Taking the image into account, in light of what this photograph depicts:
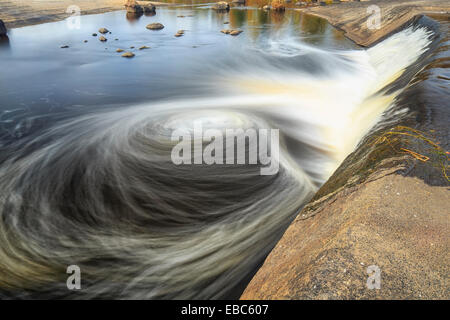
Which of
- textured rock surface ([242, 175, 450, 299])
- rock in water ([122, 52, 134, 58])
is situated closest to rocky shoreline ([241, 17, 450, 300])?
textured rock surface ([242, 175, 450, 299])

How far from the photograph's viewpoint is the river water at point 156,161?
13.2ft

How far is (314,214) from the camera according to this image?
392 cm

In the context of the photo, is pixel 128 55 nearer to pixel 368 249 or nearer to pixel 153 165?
pixel 153 165

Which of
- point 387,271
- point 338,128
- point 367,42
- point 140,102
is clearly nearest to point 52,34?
point 140,102

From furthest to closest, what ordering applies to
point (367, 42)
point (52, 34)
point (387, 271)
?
1. point (52, 34)
2. point (367, 42)
3. point (387, 271)

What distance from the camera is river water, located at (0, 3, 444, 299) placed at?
4.02m

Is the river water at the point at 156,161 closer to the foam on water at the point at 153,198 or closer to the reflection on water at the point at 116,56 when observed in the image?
the foam on water at the point at 153,198

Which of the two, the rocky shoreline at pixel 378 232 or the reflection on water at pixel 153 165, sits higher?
the rocky shoreline at pixel 378 232

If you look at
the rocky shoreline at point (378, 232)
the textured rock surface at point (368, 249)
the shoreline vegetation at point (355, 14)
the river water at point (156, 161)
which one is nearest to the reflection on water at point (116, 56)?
the river water at point (156, 161)

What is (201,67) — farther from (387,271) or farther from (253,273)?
(387,271)

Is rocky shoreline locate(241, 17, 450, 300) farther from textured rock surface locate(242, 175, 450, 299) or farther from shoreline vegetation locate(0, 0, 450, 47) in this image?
shoreline vegetation locate(0, 0, 450, 47)

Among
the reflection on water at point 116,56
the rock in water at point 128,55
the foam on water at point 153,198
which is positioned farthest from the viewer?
the rock in water at point 128,55

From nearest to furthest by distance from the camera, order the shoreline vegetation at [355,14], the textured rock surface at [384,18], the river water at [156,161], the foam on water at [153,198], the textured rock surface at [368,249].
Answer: the textured rock surface at [368,249], the foam on water at [153,198], the river water at [156,161], the textured rock surface at [384,18], the shoreline vegetation at [355,14]

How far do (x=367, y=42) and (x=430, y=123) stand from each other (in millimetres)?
19024
